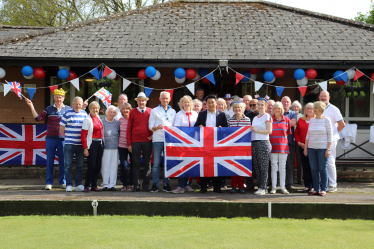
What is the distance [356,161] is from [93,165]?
6868 millimetres

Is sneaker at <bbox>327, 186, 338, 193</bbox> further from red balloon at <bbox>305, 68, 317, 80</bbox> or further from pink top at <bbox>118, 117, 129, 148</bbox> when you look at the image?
pink top at <bbox>118, 117, 129, 148</bbox>

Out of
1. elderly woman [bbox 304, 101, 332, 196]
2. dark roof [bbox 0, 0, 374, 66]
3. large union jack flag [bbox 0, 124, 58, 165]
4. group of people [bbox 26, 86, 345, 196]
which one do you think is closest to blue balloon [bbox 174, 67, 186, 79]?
dark roof [bbox 0, 0, 374, 66]

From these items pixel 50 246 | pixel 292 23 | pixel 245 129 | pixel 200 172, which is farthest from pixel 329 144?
pixel 292 23

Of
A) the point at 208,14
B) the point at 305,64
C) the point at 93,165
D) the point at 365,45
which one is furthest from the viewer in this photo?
the point at 208,14

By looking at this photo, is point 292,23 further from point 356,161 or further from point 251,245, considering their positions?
point 251,245

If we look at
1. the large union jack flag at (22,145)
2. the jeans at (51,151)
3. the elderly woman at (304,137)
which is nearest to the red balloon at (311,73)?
the elderly woman at (304,137)

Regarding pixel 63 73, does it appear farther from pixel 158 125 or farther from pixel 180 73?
pixel 158 125

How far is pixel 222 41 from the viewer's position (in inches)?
439

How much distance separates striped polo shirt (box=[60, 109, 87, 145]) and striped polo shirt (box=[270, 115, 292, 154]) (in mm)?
3647

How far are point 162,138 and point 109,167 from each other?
1.27 meters

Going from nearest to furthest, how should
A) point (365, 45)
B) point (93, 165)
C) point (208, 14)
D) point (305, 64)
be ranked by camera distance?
point (93, 165) < point (305, 64) < point (365, 45) < point (208, 14)

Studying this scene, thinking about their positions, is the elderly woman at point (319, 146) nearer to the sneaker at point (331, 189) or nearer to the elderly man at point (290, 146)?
the sneaker at point (331, 189)

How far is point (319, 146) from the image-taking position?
697 cm

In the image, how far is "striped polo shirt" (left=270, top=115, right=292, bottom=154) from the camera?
721cm
